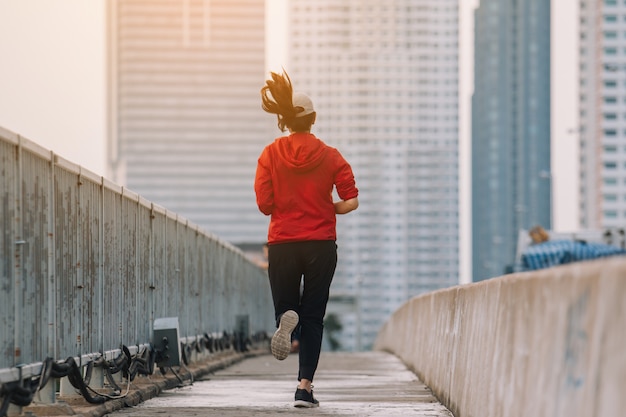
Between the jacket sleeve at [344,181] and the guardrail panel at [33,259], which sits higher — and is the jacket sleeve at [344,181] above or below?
above

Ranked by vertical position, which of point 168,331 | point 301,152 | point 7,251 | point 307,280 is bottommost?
point 168,331

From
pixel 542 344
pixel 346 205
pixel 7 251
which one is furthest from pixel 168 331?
pixel 542 344

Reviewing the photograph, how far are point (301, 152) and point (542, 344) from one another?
157 inches

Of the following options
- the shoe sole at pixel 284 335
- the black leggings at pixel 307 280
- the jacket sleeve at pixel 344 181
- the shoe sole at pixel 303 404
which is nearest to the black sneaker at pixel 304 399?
the shoe sole at pixel 303 404

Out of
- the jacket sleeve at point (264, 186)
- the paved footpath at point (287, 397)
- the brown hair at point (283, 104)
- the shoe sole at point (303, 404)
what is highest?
the brown hair at point (283, 104)

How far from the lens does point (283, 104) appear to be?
29.7 feet

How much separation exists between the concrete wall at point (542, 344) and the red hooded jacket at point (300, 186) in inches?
41.7

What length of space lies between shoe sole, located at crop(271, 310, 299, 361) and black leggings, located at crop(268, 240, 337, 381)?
0.56 ft

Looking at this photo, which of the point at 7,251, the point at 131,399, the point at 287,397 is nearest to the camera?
the point at 7,251

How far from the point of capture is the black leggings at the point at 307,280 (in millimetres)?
8922

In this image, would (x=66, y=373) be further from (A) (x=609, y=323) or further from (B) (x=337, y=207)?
(A) (x=609, y=323)

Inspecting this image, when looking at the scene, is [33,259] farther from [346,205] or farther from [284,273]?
[346,205]

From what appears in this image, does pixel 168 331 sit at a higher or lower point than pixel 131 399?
higher

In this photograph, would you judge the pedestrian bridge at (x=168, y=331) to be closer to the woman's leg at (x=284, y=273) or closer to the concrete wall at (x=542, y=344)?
the concrete wall at (x=542, y=344)
